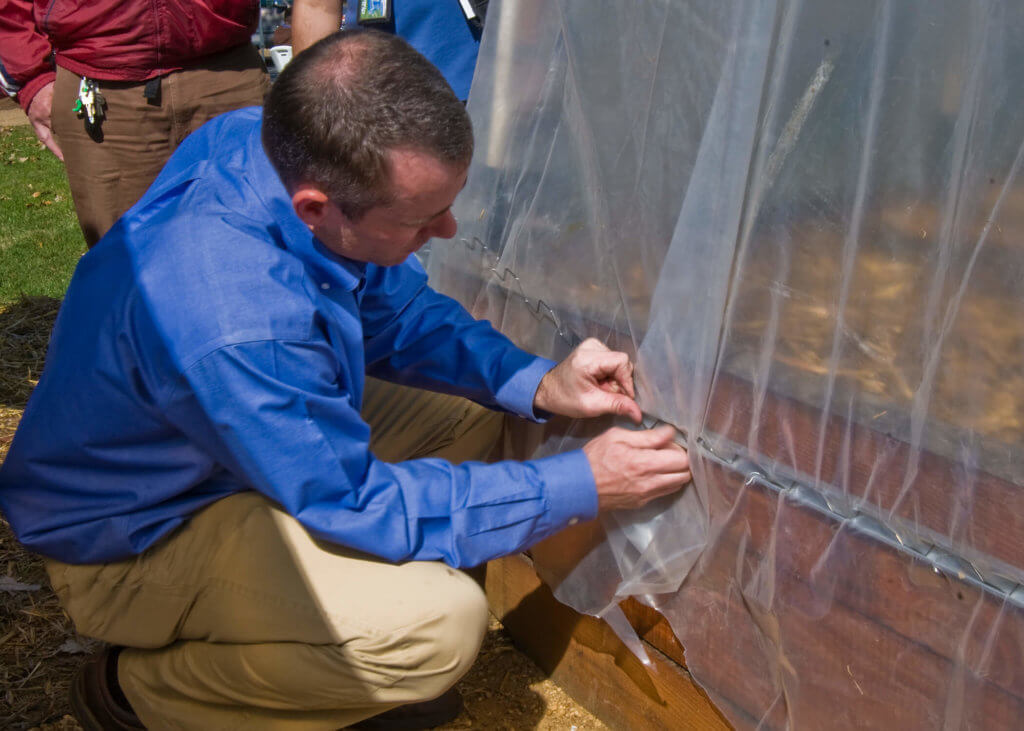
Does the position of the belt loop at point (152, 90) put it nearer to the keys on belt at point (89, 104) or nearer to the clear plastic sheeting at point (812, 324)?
the keys on belt at point (89, 104)

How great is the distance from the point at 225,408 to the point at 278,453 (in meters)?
0.12

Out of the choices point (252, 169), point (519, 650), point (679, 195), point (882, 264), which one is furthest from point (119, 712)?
point (882, 264)

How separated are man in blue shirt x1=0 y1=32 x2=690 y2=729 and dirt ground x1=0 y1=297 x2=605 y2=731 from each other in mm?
391

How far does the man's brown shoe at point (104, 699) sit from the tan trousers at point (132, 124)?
1842 millimetres

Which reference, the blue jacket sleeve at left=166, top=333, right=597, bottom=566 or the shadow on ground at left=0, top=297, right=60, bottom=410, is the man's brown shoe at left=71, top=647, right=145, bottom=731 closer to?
the blue jacket sleeve at left=166, top=333, right=597, bottom=566

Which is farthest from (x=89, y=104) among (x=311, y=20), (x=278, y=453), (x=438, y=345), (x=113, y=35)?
→ (x=278, y=453)

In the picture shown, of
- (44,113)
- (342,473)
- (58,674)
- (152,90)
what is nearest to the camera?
(342,473)

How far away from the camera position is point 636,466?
1905 mm

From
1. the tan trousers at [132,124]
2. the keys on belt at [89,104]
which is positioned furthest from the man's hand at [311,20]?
the keys on belt at [89,104]

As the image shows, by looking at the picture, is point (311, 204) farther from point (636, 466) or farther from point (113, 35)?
point (113, 35)

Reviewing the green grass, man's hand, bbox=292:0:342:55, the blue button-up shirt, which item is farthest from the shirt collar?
the green grass

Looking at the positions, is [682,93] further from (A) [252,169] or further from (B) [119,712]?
(B) [119,712]

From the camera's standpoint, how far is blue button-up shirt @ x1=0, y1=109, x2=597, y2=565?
1.74 meters

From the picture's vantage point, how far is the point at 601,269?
2.14 meters
